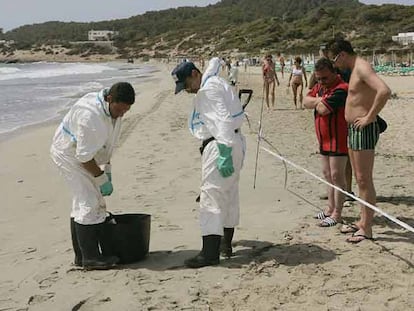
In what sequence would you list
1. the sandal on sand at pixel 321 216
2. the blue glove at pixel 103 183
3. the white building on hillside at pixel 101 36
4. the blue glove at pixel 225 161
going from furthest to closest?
the white building on hillside at pixel 101 36, the sandal on sand at pixel 321 216, the blue glove at pixel 103 183, the blue glove at pixel 225 161

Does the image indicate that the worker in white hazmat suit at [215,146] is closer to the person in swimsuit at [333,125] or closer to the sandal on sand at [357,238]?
the sandal on sand at [357,238]

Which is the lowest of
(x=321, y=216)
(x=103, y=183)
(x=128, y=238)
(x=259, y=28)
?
(x=321, y=216)

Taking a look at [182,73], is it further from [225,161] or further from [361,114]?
[361,114]

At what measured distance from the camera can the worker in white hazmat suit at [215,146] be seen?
4934 mm

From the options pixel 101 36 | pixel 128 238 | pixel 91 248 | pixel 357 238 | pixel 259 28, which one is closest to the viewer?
pixel 91 248

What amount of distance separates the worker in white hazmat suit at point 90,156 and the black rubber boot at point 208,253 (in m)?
0.68

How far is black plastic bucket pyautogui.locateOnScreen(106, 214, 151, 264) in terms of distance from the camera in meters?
5.38

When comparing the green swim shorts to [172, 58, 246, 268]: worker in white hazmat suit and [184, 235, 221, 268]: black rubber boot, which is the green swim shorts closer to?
[172, 58, 246, 268]: worker in white hazmat suit

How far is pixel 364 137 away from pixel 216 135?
1331 millimetres

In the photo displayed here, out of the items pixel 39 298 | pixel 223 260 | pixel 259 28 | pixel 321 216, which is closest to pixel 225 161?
pixel 223 260

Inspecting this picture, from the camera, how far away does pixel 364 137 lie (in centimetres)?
540

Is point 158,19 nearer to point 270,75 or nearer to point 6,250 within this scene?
point 270,75

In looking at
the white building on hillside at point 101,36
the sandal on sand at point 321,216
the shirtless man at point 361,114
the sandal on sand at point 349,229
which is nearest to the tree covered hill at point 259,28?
the white building on hillside at point 101,36

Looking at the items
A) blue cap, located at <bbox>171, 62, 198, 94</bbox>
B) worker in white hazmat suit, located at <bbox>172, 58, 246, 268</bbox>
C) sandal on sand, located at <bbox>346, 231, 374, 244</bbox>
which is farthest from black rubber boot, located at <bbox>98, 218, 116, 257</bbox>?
sandal on sand, located at <bbox>346, 231, 374, 244</bbox>
